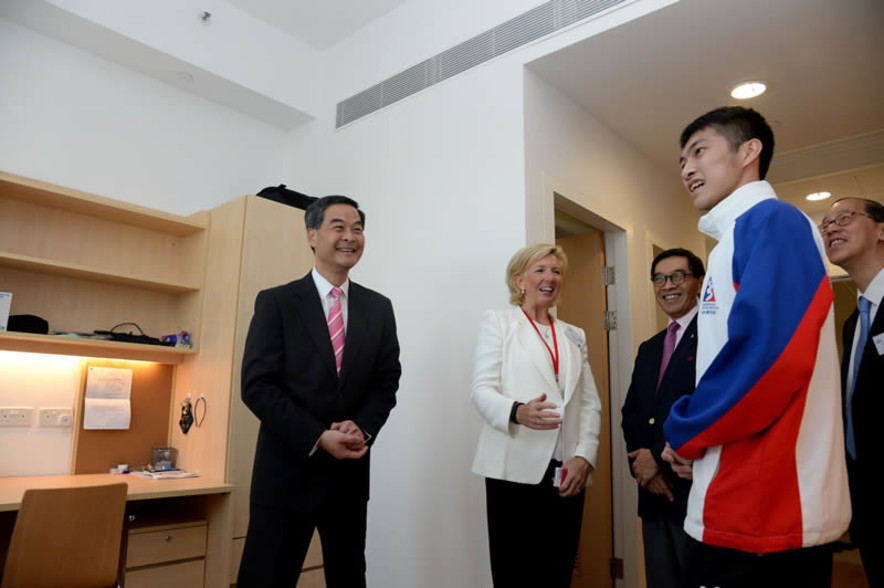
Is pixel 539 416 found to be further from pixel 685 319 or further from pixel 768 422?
pixel 768 422

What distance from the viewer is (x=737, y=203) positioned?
1.41m

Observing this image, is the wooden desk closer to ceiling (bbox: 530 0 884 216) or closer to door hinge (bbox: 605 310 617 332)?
door hinge (bbox: 605 310 617 332)

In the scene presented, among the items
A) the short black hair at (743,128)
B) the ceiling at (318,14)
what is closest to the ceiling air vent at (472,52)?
the ceiling at (318,14)

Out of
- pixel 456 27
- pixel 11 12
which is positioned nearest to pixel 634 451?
pixel 456 27

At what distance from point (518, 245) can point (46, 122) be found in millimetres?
2524

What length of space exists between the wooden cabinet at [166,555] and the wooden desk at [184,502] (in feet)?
0.18

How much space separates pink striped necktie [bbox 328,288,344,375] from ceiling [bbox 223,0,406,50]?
7.79ft

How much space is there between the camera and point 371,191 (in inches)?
145

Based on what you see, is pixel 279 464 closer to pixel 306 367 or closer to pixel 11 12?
pixel 306 367

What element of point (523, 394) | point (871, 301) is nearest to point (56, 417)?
point (523, 394)

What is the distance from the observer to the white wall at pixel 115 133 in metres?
3.12

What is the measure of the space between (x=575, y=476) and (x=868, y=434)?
885 mm

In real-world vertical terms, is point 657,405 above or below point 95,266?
below

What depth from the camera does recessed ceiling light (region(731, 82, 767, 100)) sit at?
3310 mm
